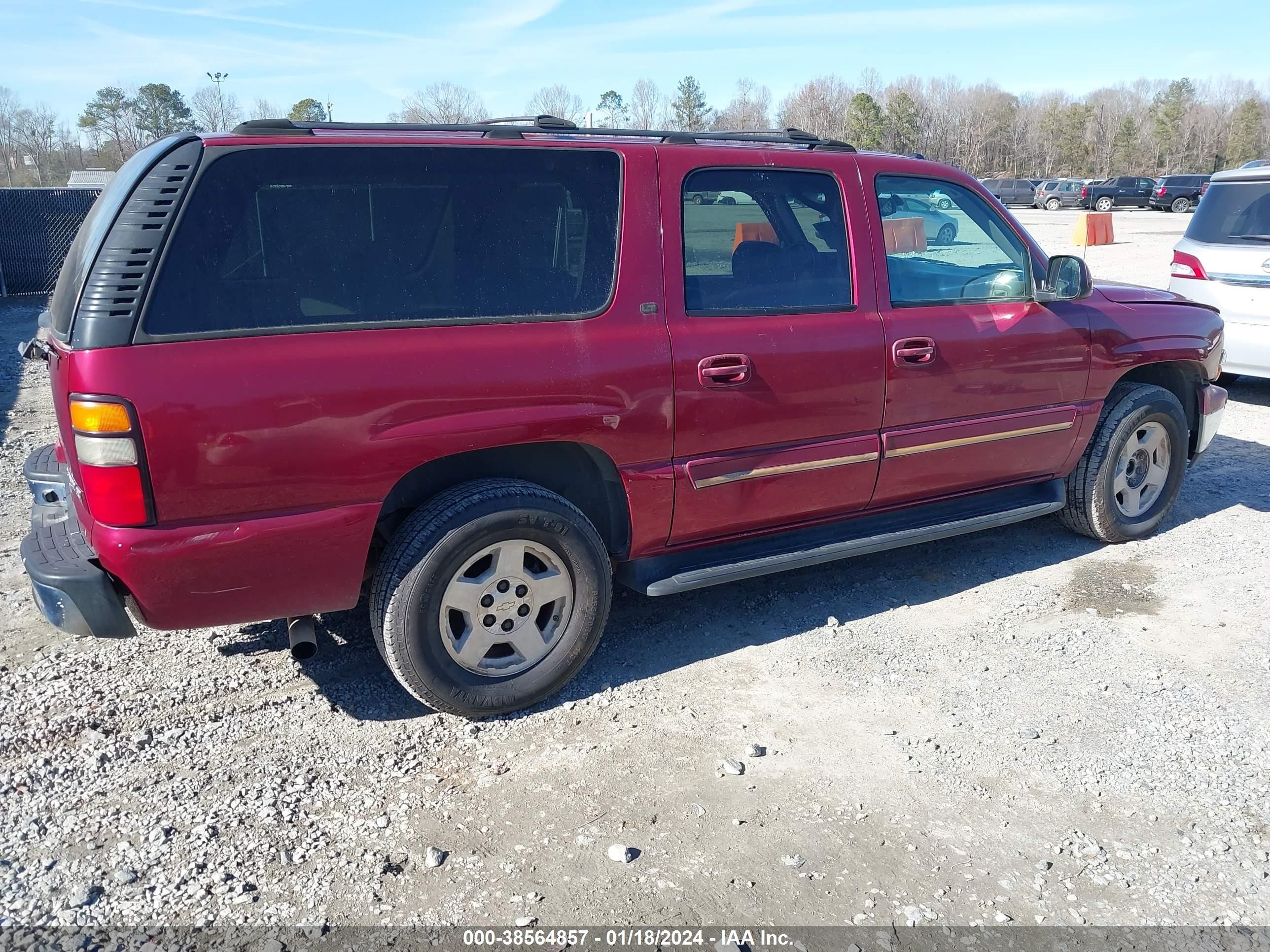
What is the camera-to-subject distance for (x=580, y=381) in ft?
11.4

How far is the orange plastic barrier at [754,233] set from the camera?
3961 millimetres

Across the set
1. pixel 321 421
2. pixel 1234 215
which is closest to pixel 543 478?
pixel 321 421

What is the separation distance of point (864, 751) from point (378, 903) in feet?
5.53

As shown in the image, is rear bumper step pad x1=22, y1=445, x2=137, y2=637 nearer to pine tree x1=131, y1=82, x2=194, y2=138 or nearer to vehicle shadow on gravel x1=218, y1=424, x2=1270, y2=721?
vehicle shadow on gravel x1=218, y1=424, x2=1270, y2=721

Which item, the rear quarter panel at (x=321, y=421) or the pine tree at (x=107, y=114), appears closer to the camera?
the rear quarter panel at (x=321, y=421)

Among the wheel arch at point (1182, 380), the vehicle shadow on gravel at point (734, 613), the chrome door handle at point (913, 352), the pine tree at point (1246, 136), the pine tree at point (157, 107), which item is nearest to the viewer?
the vehicle shadow on gravel at point (734, 613)

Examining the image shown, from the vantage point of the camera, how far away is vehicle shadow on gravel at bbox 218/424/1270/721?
12.7 ft

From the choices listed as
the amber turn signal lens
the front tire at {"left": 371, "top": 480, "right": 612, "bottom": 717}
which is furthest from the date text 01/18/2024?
the amber turn signal lens

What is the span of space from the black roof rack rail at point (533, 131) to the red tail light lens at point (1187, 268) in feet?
16.9

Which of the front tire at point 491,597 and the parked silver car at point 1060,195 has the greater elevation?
the parked silver car at point 1060,195

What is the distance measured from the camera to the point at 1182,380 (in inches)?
217

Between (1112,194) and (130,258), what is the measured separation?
54.8m

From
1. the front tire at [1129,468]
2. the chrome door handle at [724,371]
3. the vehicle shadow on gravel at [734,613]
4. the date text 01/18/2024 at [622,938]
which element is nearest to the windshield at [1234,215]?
the vehicle shadow on gravel at [734,613]

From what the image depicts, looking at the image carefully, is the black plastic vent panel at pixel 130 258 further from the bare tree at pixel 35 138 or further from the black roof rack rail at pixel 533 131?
the bare tree at pixel 35 138
